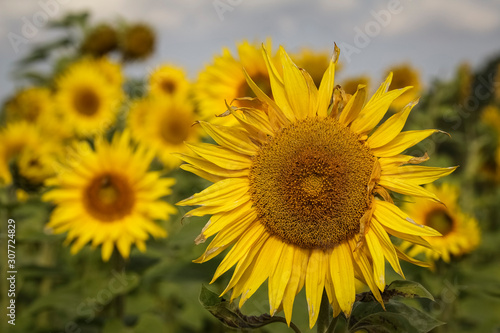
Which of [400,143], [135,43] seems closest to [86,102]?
[135,43]

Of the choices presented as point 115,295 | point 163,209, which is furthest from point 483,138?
point 115,295

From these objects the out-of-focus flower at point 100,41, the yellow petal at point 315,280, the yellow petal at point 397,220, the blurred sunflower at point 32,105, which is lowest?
the yellow petal at point 315,280

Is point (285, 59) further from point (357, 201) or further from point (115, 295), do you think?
point (115, 295)

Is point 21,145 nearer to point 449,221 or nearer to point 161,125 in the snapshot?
point 161,125

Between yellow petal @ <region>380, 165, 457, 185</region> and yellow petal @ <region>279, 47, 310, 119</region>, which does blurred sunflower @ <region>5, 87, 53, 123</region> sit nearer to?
yellow petal @ <region>279, 47, 310, 119</region>

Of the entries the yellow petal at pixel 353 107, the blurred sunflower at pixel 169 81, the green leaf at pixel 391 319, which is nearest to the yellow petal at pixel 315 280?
the green leaf at pixel 391 319

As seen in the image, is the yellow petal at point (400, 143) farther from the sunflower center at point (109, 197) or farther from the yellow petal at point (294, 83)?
the sunflower center at point (109, 197)
